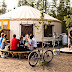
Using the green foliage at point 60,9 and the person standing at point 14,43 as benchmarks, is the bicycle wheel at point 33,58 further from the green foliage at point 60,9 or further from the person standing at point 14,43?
the green foliage at point 60,9

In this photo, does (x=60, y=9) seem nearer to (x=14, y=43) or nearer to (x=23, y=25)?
(x=23, y=25)

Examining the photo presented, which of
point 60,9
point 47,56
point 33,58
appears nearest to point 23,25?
point 47,56

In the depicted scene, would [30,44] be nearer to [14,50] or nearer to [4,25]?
[14,50]

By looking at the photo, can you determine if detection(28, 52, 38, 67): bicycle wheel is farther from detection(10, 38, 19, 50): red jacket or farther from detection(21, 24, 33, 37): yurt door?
detection(21, 24, 33, 37): yurt door

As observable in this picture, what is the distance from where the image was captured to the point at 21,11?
11531 millimetres

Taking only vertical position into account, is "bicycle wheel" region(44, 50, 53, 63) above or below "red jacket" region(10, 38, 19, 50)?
below

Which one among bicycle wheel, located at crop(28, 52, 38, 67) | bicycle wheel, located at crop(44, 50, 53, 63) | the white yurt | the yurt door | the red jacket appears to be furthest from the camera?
the yurt door

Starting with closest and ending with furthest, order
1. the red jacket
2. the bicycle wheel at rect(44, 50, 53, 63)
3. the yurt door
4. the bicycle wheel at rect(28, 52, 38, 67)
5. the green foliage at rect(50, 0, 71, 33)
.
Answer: the bicycle wheel at rect(28, 52, 38, 67) → the bicycle wheel at rect(44, 50, 53, 63) → the red jacket → the yurt door → the green foliage at rect(50, 0, 71, 33)

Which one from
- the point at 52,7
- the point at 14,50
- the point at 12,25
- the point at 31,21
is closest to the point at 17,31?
the point at 12,25

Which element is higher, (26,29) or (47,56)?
(26,29)

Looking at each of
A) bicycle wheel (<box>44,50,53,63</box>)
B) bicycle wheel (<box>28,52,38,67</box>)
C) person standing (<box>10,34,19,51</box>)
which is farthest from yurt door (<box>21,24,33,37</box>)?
bicycle wheel (<box>28,52,38,67</box>)

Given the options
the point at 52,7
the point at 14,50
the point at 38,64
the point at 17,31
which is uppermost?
the point at 52,7

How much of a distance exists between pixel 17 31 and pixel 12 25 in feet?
1.93

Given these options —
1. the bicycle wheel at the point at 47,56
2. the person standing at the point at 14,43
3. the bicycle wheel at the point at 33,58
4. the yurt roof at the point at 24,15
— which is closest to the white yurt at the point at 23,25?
the yurt roof at the point at 24,15
